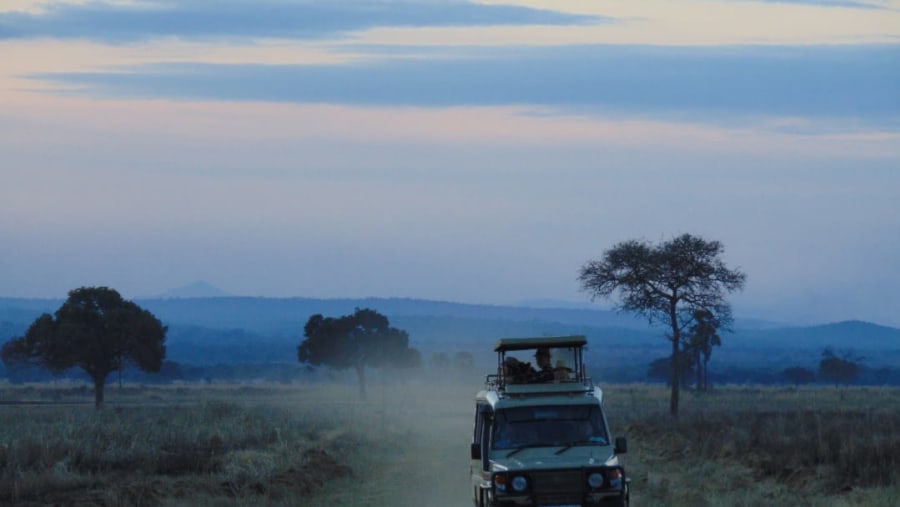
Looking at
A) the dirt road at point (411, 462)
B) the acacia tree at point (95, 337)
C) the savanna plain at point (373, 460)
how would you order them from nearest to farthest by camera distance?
the savanna plain at point (373, 460)
the dirt road at point (411, 462)
the acacia tree at point (95, 337)

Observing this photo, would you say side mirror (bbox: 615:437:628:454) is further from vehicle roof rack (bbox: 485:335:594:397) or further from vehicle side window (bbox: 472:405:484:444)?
vehicle side window (bbox: 472:405:484:444)

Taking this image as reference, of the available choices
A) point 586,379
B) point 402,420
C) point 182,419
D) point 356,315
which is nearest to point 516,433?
→ point 586,379

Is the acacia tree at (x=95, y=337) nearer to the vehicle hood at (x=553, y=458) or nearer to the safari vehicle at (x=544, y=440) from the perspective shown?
the safari vehicle at (x=544, y=440)

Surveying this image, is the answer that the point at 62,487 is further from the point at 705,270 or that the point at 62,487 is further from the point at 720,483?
the point at 705,270

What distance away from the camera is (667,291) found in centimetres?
5316

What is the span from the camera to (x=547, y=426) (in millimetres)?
20297

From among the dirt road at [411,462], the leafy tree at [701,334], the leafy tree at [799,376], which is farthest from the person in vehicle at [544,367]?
the leafy tree at [799,376]

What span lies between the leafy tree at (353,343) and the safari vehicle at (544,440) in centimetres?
6934

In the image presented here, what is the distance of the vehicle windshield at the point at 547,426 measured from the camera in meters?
20.2

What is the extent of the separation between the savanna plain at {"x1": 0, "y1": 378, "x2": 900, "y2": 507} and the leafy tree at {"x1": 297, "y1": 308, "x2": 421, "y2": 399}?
39637 mm

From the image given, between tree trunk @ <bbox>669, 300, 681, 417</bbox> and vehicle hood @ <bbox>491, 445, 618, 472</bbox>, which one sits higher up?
tree trunk @ <bbox>669, 300, 681, 417</bbox>

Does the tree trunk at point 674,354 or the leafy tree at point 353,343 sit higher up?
the leafy tree at point 353,343

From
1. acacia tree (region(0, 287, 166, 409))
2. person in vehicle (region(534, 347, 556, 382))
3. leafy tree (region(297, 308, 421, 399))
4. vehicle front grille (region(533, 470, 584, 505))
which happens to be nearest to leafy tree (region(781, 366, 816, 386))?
leafy tree (region(297, 308, 421, 399))

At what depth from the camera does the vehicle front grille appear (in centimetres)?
1894
